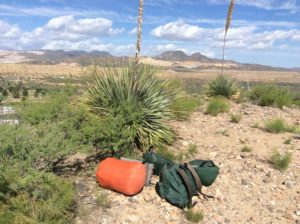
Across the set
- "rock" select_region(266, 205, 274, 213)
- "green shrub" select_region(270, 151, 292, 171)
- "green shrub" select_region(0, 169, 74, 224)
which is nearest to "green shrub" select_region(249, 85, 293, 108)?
"green shrub" select_region(270, 151, 292, 171)

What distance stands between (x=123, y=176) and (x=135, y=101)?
224 centimetres

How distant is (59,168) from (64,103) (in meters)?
1.21

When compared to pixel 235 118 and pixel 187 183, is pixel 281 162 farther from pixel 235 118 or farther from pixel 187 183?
pixel 235 118

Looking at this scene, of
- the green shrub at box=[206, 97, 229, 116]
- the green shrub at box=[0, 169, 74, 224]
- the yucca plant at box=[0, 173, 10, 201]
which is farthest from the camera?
the green shrub at box=[206, 97, 229, 116]

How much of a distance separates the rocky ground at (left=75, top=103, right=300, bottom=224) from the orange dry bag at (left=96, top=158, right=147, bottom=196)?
13 cm

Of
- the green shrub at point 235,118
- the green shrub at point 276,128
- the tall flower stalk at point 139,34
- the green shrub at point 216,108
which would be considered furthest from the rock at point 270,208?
the green shrub at point 216,108

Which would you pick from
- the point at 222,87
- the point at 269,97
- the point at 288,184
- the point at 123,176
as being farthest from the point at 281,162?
the point at 222,87

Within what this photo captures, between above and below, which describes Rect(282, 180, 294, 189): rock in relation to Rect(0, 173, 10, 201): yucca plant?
below

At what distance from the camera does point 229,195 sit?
6.35 meters

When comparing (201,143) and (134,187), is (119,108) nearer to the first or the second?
(134,187)

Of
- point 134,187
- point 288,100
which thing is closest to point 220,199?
point 134,187

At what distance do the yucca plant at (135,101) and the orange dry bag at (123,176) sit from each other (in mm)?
1345

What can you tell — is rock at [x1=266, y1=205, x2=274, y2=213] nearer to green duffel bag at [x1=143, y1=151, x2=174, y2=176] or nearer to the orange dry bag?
green duffel bag at [x1=143, y1=151, x2=174, y2=176]

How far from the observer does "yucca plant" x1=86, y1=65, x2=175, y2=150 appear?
7.53 meters
